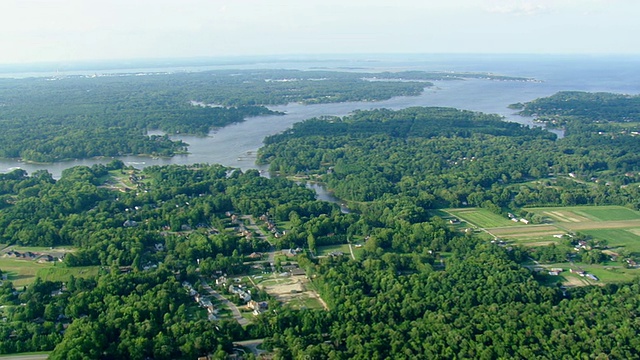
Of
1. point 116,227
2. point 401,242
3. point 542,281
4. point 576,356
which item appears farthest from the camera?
point 116,227

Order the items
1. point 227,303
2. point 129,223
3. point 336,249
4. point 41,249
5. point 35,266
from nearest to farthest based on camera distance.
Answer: point 227,303 < point 35,266 < point 41,249 < point 336,249 < point 129,223

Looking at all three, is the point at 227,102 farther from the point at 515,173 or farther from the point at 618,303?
the point at 618,303

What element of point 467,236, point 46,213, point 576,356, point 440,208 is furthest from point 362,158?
point 576,356

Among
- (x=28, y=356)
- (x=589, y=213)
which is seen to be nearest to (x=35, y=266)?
(x=28, y=356)

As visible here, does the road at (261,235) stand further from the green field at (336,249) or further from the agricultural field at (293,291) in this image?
the green field at (336,249)

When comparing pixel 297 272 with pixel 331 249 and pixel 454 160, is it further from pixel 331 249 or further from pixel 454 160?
pixel 454 160
